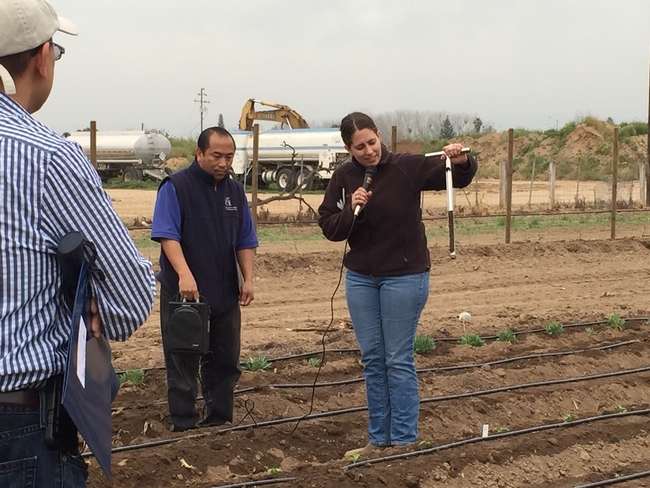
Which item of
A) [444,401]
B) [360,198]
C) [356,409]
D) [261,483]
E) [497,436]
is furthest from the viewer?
[444,401]

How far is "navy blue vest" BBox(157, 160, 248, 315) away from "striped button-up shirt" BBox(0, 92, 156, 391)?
317 cm

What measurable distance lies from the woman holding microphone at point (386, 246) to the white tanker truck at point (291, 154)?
20.4 m

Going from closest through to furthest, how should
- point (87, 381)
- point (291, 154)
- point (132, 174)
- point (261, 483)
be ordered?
point (87, 381)
point (261, 483)
point (291, 154)
point (132, 174)

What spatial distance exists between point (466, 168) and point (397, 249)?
0.57m

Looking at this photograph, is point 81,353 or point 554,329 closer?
point 81,353

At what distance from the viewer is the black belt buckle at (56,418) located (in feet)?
6.50

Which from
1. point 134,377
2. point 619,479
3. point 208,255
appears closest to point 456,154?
point 208,255

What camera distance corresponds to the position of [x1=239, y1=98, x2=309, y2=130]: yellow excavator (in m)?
29.6

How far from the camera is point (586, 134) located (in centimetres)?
4856

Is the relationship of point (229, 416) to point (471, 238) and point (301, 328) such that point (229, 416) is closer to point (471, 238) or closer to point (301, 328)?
point (301, 328)

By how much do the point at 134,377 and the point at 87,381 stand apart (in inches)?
178

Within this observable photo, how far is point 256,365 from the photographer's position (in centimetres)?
686

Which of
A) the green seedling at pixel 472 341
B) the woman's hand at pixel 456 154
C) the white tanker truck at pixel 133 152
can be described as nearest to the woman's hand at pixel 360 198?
the woman's hand at pixel 456 154

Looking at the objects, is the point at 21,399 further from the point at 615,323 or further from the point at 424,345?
the point at 615,323
